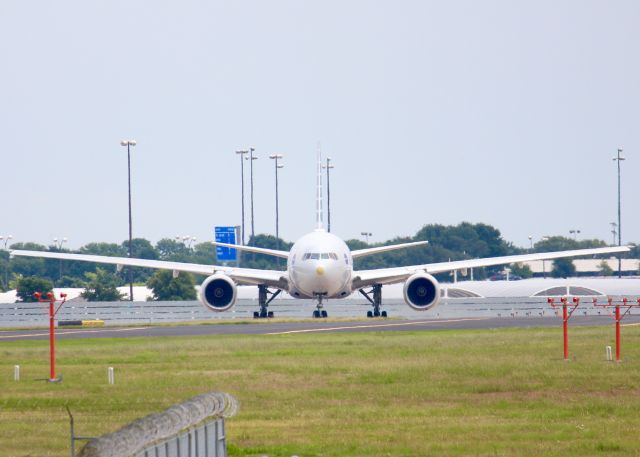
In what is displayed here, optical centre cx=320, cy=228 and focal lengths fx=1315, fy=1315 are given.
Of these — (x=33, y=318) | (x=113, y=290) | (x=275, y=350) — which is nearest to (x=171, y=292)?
(x=113, y=290)

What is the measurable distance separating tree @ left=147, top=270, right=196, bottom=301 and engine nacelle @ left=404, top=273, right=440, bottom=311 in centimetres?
4683

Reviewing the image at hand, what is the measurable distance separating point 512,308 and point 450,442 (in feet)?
158

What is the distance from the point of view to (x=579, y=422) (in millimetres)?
18203

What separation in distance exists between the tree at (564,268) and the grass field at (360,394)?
10855 centimetres

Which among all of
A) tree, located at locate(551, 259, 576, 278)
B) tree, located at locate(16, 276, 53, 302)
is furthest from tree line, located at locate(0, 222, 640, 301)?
tree, located at locate(16, 276, 53, 302)

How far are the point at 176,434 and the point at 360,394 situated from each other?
1365 cm

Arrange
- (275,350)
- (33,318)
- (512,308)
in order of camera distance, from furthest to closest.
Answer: (512,308) → (33,318) → (275,350)

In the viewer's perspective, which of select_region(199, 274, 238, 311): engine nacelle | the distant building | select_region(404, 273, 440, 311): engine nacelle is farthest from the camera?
the distant building

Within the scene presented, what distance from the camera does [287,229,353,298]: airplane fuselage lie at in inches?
2104

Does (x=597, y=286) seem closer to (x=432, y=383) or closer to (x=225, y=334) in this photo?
(x=225, y=334)

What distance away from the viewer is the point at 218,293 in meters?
54.4

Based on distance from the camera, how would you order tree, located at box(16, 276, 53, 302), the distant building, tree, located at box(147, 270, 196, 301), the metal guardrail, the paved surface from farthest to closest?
1. the distant building
2. tree, located at box(147, 270, 196, 301)
3. tree, located at box(16, 276, 53, 302)
4. the paved surface
5. the metal guardrail

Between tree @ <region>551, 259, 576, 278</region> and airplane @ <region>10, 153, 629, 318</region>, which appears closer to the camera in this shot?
airplane @ <region>10, 153, 629, 318</region>

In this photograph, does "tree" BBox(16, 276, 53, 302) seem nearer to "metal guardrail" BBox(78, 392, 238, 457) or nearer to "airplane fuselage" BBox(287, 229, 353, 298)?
"airplane fuselage" BBox(287, 229, 353, 298)
